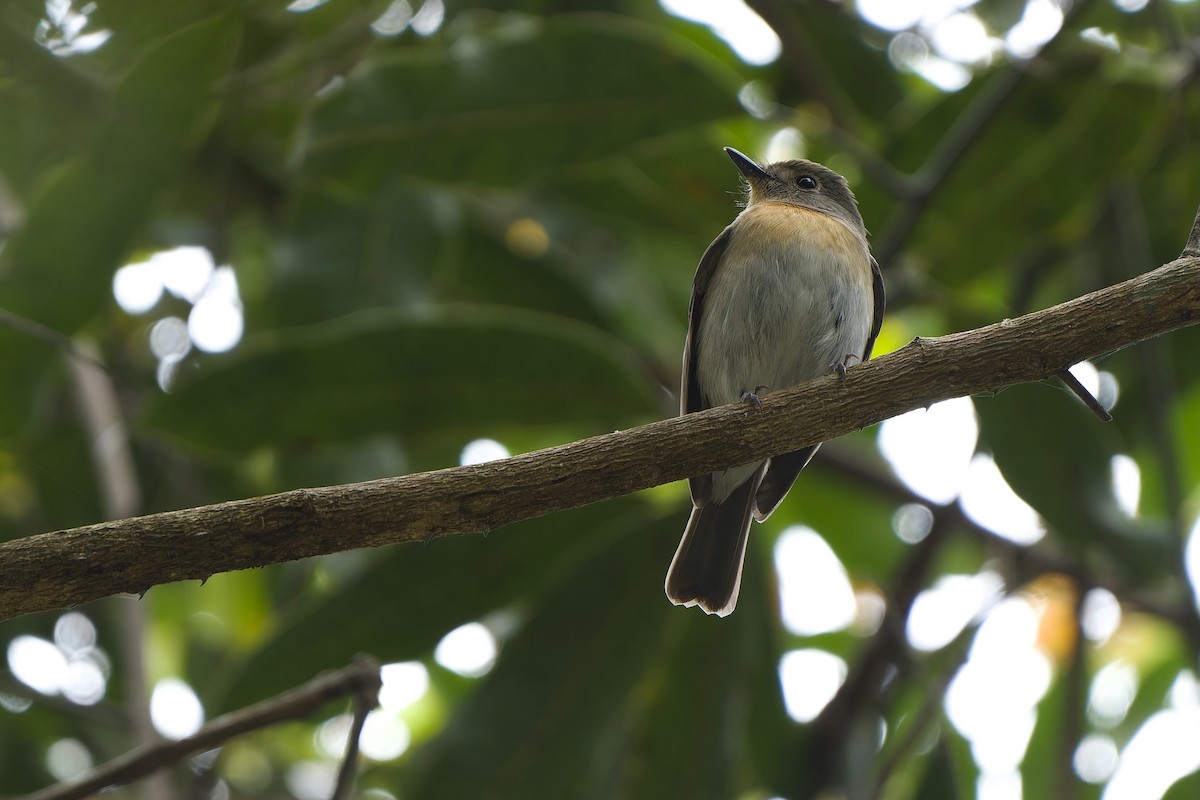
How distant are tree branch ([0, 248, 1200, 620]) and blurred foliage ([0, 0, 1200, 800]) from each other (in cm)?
108

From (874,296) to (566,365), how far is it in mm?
1167

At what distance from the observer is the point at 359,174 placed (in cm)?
395

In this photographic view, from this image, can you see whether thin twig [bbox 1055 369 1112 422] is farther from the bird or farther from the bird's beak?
the bird's beak

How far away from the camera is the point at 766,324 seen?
13.0 feet

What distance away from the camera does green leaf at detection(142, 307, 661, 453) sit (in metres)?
3.35

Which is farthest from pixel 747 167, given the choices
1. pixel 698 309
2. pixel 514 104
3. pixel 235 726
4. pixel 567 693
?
pixel 235 726

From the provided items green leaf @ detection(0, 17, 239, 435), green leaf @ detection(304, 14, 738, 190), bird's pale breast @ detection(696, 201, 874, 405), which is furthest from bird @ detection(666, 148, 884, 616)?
green leaf @ detection(0, 17, 239, 435)

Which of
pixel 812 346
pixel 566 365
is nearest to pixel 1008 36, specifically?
pixel 812 346

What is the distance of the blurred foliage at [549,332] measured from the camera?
337 centimetres

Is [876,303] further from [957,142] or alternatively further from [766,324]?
[957,142]

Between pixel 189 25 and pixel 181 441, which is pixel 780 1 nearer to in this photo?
pixel 189 25

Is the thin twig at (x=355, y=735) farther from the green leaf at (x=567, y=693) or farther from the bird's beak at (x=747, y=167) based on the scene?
the bird's beak at (x=747, y=167)

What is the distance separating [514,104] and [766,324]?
105 centimetres

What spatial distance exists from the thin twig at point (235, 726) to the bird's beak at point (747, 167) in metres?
2.48
